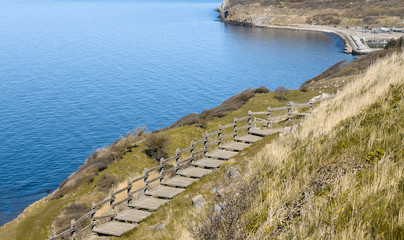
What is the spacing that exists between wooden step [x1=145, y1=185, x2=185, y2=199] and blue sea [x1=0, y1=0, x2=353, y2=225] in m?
17.7

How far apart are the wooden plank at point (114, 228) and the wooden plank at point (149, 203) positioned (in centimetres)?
110

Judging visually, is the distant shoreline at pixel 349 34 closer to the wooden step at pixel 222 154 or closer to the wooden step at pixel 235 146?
the wooden step at pixel 235 146

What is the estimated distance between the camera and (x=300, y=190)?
344 inches

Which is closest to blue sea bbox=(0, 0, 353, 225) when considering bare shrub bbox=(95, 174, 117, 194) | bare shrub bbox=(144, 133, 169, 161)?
bare shrub bbox=(95, 174, 117, 194)

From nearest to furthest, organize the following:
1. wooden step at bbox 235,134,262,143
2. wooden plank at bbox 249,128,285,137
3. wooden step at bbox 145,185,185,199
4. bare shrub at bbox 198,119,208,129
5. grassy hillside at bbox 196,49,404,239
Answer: grassy hillside at bbox 196,49,404,239 < wooden step at bbox 145,185,185,199 < wooden step at bbox 235,134,262,143 < wooden plank at bbox 249,128,285,137 < bare shrub at bbox 198,119,208,129

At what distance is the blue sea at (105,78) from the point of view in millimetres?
42406

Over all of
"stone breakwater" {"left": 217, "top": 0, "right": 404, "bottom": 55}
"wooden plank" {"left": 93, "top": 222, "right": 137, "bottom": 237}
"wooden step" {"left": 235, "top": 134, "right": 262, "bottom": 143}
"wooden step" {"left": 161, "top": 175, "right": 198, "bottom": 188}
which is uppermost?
"stone breakwater" {"left": 217, "top": 0, "right": 404, "bottom": 55}

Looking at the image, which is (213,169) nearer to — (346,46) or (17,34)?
(346,46)

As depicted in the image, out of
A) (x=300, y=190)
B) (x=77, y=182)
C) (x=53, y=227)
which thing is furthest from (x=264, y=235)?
(x=77, y=182)

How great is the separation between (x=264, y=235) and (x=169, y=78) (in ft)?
229

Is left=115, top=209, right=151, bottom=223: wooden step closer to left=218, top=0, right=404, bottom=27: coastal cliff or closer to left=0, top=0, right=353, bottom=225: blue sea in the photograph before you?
left=0, top=0, right=353, bottom=225: blue sea

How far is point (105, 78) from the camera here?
73.9m

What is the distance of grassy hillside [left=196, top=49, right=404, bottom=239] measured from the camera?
692 centimetres

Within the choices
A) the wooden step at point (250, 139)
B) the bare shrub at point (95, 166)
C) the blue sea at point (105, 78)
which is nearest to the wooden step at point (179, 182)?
the wooden step at point (250, 139)
